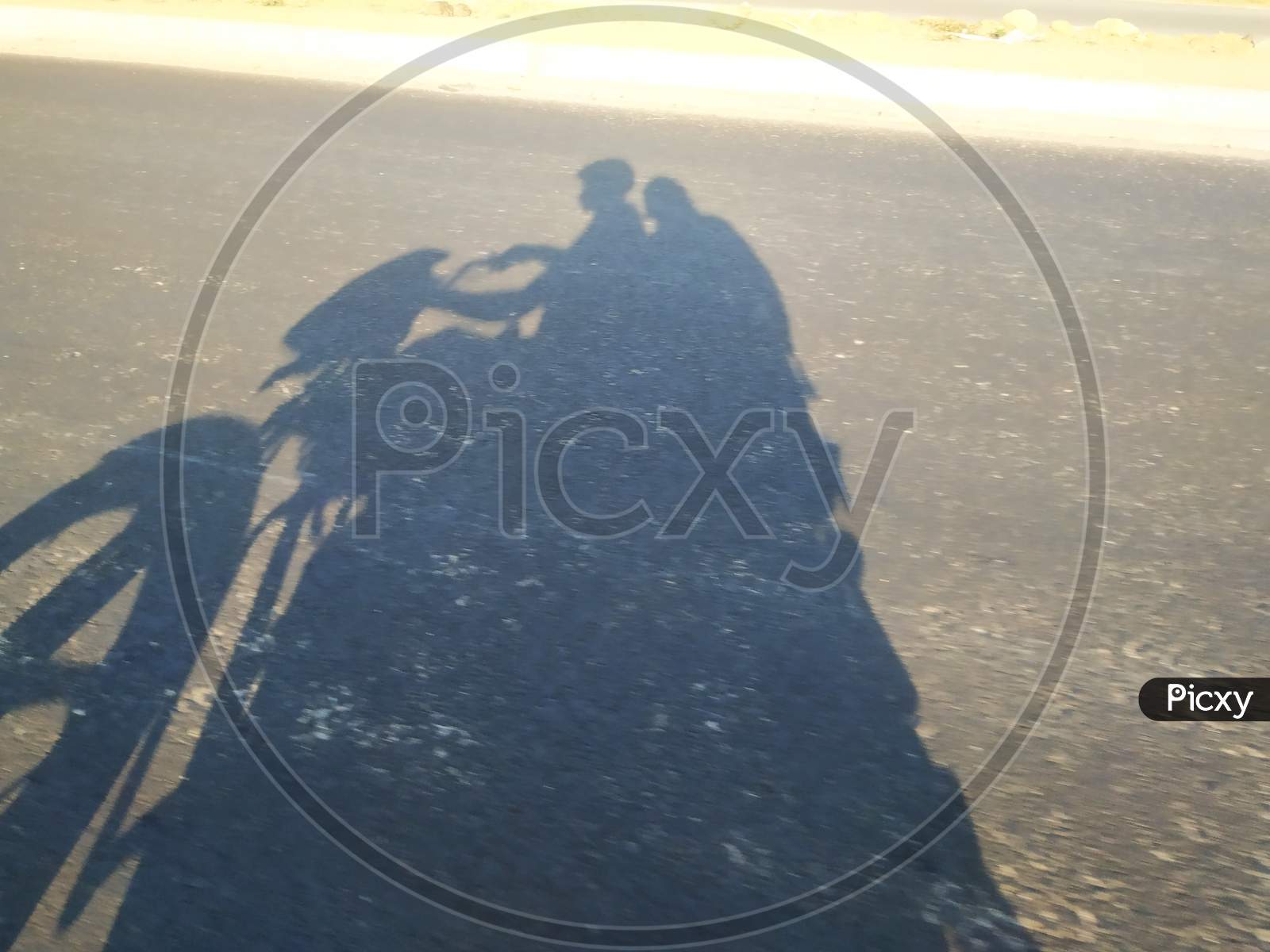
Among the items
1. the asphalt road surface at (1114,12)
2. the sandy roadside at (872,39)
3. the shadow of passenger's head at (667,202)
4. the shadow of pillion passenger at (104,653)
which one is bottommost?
the shadow of pillion passenger at (104,653)

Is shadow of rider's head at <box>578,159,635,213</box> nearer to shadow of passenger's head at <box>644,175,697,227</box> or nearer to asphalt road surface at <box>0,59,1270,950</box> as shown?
shadow of passenger's head at <box>644,175,697,227</box>

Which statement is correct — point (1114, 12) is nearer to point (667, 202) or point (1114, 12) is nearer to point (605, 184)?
point (605, 184)

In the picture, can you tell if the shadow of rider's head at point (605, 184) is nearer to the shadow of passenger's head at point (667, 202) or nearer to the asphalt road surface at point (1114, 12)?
the shadow of passenger's head at point (667, 202)

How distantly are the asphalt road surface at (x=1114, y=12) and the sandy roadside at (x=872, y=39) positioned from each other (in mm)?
3282

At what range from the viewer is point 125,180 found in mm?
7738

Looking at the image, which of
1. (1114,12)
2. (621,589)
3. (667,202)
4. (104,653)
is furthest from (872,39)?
(104,653)

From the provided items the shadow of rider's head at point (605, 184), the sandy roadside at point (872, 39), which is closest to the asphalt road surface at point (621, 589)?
the shadow of rider's head at point (605, 184)

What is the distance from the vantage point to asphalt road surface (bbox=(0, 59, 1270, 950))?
2494 millimetres

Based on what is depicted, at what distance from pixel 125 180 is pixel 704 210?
4018mm

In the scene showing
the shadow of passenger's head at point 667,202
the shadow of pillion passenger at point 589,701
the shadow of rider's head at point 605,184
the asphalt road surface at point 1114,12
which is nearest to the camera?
the shadow of pillion passenger at point 589,701

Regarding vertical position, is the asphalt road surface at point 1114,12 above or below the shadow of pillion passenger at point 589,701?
above

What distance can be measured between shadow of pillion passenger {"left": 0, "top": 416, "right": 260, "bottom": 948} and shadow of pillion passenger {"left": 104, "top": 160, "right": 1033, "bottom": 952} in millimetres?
151

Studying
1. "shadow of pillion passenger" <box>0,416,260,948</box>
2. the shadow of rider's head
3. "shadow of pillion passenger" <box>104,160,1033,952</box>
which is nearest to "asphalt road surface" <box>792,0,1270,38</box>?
the shadow of rider's head

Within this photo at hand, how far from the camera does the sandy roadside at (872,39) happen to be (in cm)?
1130
